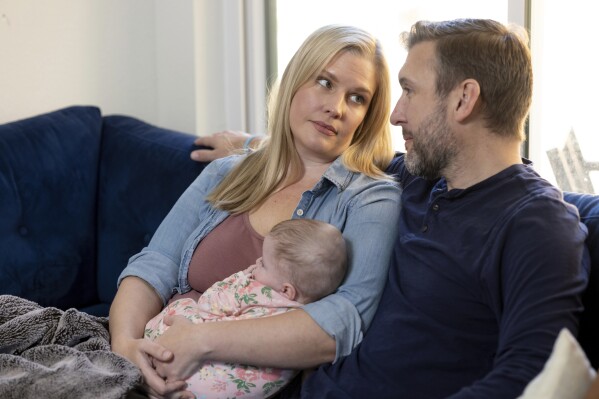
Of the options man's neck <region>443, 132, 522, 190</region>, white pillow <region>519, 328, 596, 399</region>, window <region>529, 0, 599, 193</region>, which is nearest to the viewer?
white pillow <region>519, 328, 596, 399</region>

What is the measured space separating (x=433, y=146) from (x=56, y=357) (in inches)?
35.5

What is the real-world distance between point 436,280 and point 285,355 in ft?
1.15

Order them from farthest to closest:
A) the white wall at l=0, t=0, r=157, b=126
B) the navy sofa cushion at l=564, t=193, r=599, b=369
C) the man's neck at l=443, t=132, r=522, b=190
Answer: the white wall at l=0, t=0, r=157, b=126
the man's neck at l=443, t=132, r=522, b=190
the navy sofa cushion at l=564, t=193, r=599, b=369

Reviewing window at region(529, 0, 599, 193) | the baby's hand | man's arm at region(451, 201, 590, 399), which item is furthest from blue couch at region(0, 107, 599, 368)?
man's arm at region(451, 201, 590, 399)

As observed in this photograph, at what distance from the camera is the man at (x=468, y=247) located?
1383 mm

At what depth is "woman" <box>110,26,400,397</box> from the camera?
171 centimetres

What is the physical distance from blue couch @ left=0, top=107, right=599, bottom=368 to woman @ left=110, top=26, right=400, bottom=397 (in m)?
0.33

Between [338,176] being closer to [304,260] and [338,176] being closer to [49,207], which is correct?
[304,260]

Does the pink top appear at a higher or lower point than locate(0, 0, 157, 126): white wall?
lower

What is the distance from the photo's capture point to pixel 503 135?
1.69 meters

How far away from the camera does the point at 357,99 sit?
207 cm

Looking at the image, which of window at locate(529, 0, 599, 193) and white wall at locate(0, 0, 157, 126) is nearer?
window at locate(529, 0, 599, 193)

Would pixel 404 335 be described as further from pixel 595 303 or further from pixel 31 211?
pixel 31 211

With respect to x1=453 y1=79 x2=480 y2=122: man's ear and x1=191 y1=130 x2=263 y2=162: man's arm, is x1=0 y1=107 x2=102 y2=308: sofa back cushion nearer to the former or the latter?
x1=191 y1=130 x2=263 y2=162: man's arm
